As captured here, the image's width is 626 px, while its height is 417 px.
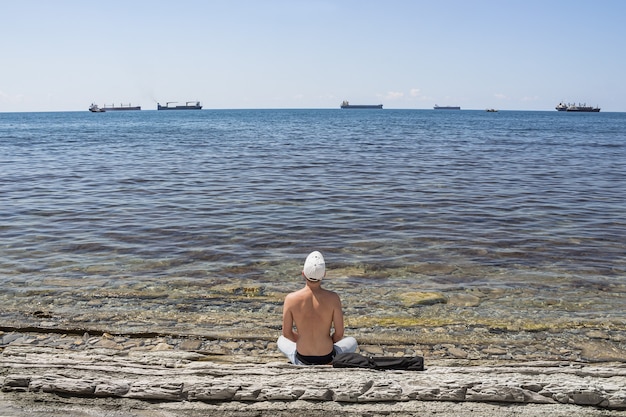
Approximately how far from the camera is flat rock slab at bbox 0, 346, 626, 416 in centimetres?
464

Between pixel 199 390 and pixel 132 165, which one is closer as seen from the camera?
pixel 199 390

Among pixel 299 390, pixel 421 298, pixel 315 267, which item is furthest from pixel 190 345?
pixel 421 298

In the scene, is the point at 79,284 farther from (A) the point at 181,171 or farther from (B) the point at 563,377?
(A) the point at 181,171

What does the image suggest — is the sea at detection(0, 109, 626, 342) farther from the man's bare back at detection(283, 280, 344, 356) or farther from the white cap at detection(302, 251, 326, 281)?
the white cap at detection(302, 251, 326, 281)

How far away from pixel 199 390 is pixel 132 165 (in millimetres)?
27859

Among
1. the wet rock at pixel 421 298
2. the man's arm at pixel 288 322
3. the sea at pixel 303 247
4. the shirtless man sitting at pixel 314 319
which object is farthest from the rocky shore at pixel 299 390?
the wet rock at pixel 421 298

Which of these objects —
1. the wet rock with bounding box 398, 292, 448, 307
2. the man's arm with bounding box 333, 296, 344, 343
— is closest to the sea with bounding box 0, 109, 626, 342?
the wet rock with bounding box 398, 292, 448, 307

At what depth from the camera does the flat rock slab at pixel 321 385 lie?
4645 mm

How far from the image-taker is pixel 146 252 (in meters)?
12.1

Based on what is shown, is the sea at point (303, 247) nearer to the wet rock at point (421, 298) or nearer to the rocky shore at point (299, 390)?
the wet rock at point (421, 298)

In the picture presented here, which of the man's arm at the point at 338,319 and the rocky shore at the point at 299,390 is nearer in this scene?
the rocky shore at the point at 299,390

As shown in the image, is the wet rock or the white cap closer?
the white cap

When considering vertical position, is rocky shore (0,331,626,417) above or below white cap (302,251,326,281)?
below

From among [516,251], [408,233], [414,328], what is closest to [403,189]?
[408,233]
